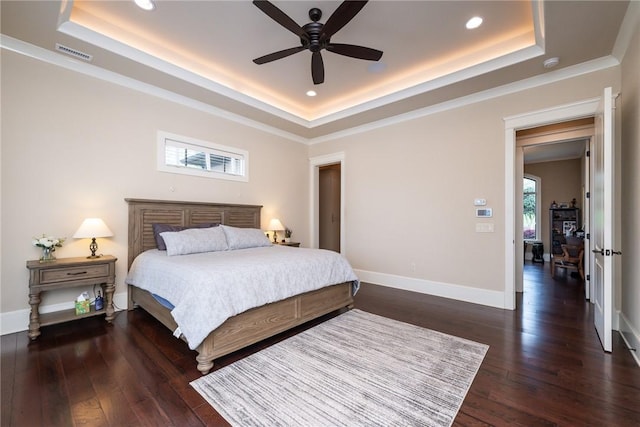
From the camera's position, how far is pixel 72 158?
322cm

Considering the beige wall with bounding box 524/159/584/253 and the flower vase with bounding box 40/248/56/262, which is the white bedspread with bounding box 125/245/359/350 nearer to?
the flower vase with bounding box 40/248/56/262

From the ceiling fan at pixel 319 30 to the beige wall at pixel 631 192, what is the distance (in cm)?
235

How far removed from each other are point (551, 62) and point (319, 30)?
269 cm

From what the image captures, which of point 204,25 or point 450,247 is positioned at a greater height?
point 204,25

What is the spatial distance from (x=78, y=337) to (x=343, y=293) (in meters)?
2.83

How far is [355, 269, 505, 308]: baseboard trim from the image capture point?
3.76m

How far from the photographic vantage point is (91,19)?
2.83 m

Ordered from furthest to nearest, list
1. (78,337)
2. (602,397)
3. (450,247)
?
(450,247), (78,337), (602,397)

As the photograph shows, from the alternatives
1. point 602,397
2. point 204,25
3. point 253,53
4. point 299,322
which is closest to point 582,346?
point 602,397

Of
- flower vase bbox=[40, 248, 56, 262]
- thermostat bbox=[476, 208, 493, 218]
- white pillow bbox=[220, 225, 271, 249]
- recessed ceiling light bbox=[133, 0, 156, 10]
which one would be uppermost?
recessed ceiling light bbox=[133, 0, 156, 10]

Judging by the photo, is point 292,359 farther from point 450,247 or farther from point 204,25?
point 204,25

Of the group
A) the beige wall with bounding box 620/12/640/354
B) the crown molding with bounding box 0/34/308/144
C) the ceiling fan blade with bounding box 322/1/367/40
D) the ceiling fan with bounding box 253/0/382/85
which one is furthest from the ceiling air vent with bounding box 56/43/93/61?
the beige wall with bounding box 620/12/640/354

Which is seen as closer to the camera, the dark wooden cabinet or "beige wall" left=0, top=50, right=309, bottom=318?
"beige wall" left=0, top=50, right=309, bottom=318

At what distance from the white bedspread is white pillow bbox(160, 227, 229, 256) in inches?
5.6
